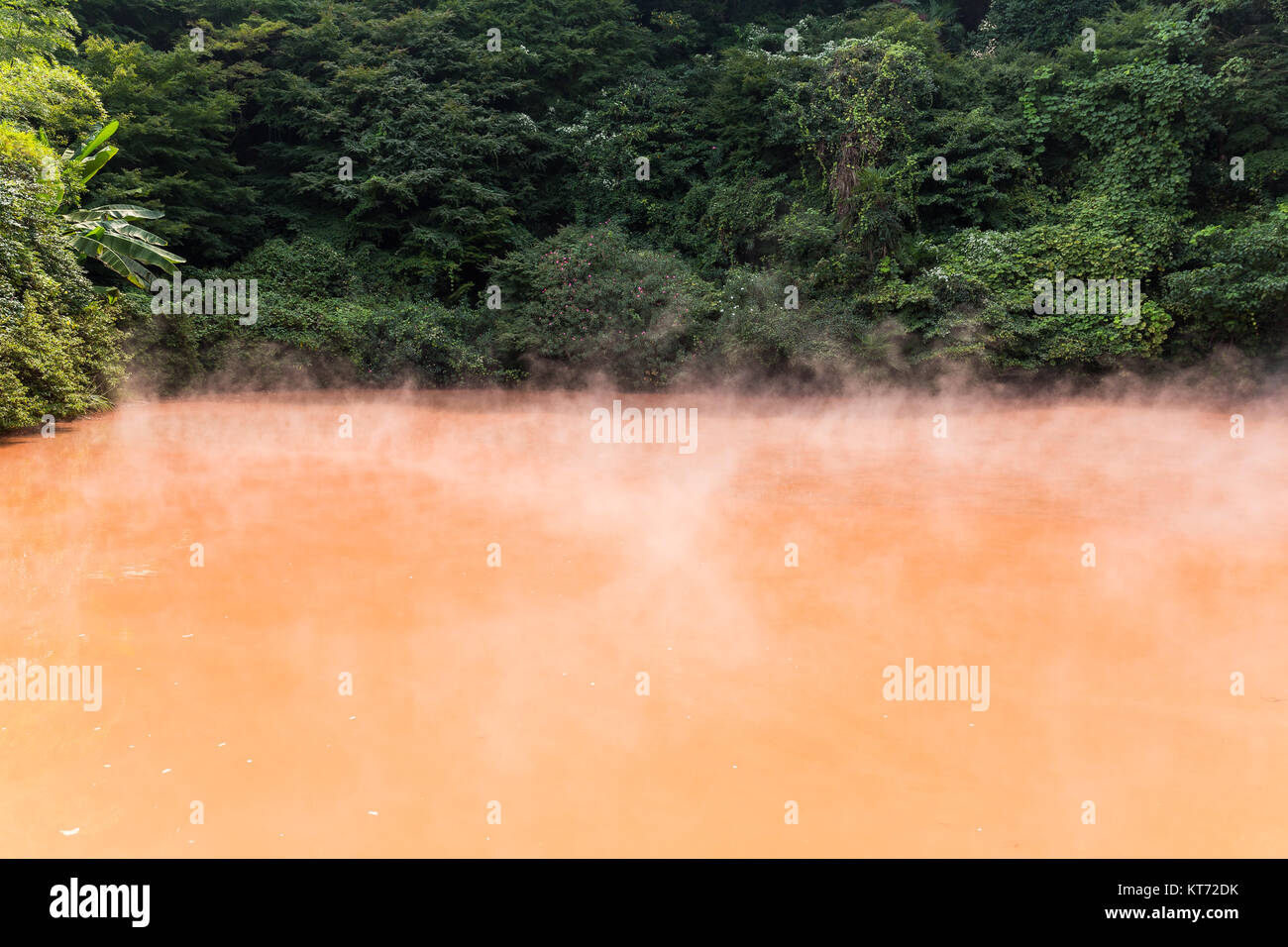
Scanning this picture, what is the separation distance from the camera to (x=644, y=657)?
458cm

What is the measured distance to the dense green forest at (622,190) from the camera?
14266 millimetres

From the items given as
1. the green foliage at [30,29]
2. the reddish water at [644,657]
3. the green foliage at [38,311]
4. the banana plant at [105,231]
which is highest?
the green foliage at [30,29]

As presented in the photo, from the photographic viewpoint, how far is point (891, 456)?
9.91m

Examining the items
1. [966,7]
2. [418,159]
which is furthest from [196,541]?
[966,7]

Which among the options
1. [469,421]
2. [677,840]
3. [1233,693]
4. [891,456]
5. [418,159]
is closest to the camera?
[677,840]

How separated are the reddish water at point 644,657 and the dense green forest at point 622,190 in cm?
576

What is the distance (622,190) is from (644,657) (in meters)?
16.4

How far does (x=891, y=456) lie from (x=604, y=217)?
11.4 m

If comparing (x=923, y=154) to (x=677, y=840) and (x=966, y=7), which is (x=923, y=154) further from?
(x=677, y=840)

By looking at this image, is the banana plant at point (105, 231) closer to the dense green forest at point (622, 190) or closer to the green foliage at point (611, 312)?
the dense green forest at point (622, 190)

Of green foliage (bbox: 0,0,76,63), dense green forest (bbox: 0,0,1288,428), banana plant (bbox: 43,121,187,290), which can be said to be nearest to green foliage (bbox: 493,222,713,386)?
dense green forest (bbox: 0,0,1288,428)

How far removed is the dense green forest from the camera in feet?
46.8

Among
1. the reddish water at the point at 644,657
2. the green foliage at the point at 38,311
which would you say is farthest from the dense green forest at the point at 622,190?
the reddish water at the point at 644,657

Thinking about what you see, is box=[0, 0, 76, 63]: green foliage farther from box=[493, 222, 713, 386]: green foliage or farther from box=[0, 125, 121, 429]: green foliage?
box=[493, 222, 713, 386]: green foliage
